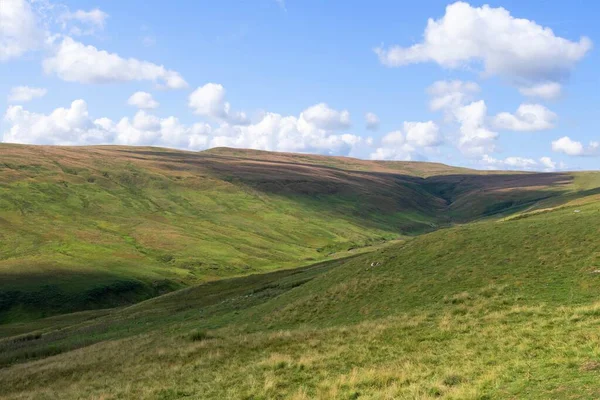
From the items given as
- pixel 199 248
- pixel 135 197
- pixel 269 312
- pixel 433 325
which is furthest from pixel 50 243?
pixel 433 325

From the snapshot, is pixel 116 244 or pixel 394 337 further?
pixel 116 244

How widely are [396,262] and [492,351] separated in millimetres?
24114

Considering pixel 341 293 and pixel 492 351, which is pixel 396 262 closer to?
pixel 341 293

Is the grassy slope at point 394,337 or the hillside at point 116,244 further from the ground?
the grassy slope at point 394,337

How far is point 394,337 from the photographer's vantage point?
2616cm

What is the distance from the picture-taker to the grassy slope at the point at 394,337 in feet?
59.8

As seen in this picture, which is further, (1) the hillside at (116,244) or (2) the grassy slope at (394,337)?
(1) the hillside at (116,244)

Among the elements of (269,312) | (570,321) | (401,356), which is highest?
(570,321)

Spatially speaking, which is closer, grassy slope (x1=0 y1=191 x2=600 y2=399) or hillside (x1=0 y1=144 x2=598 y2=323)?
grassy slope (x1=0 y1=191 x2=600 y2=399)

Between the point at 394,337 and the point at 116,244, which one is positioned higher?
the point at 394,337

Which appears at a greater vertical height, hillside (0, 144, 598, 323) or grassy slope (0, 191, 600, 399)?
grassy slope (0, 191, 600, 399)

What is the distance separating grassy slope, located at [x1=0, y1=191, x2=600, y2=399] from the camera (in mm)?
18219

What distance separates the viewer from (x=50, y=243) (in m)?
128

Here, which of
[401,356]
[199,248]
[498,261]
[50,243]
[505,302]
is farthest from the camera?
[199,248]
